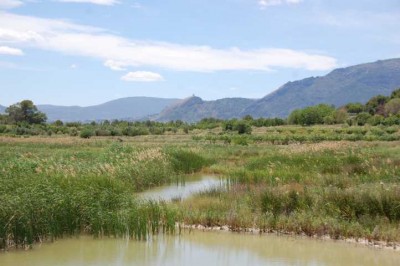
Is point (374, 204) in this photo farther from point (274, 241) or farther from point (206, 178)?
point (206, 178)

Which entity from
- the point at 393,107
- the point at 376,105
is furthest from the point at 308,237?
the point at 376,105

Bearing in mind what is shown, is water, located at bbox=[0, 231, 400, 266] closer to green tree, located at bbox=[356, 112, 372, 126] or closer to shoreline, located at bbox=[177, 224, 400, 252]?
shoreline, located at bbox=[177, 224, 400, 252]

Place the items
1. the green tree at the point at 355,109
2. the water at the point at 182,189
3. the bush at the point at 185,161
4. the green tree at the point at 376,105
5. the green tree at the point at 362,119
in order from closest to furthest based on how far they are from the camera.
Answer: the water at the point at 182,189 < the bush at the point at 185,161 < the green tree at the point at 362,119 < the green tree at the point at 376,105 < the green tree at the point at 355,109

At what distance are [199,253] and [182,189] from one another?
1024 centimetres

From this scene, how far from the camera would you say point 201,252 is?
39.6 feet

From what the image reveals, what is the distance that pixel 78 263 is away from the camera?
11.1 meters

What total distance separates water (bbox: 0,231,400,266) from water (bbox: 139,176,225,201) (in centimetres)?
571

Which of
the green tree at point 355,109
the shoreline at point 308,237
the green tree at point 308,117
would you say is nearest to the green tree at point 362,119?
the green tree at point 308,117

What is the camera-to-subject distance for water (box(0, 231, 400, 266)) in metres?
11.3

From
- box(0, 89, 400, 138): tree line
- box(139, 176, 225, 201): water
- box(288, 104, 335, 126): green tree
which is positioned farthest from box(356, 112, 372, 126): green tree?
box(139, 176, 225, 201): water

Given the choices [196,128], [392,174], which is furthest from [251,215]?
[196,128]

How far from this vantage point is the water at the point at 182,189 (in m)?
19.7

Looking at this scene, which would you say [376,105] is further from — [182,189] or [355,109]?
[182,189]

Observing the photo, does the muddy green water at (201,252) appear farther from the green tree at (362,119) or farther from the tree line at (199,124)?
the green tree at (362,119)
